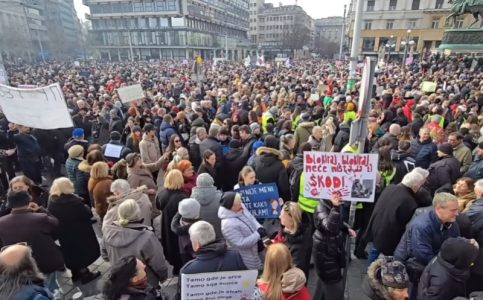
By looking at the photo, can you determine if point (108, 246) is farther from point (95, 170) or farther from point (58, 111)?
point (58, 111)

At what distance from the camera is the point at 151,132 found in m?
6.54

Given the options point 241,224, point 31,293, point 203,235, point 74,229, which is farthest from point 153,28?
point 31,293

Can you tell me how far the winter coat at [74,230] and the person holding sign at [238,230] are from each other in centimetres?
190

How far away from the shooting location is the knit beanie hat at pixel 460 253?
250 centimetres

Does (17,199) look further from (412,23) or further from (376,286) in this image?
(412,23)

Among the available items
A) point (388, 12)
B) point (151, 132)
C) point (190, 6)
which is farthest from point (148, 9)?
point (151, 132)

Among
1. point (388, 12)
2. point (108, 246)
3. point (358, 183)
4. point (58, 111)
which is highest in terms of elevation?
point (388, 12)

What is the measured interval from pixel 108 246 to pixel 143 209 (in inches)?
32.7

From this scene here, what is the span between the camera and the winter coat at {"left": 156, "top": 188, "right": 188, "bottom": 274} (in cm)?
412

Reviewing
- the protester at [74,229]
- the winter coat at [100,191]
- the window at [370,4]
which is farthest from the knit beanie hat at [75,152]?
the window at [370,4]

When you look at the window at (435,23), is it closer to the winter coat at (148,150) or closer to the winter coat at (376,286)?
the winter coat at (148,150)

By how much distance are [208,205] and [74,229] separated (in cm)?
180

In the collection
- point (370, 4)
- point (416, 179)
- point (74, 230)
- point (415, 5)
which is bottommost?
point (74, 230)

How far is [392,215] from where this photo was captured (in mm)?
3918
